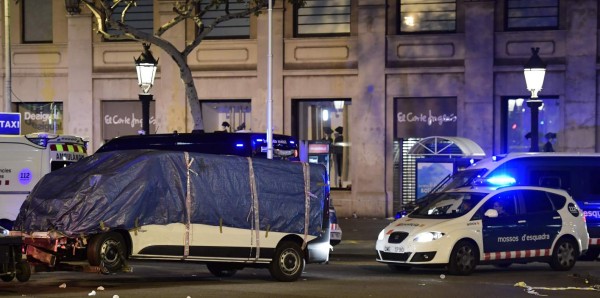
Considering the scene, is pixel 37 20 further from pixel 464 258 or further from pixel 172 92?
pixel 464 258

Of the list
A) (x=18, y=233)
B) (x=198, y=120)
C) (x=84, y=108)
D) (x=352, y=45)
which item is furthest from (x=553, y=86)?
(x=18, y=233)

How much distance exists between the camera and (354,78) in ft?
104

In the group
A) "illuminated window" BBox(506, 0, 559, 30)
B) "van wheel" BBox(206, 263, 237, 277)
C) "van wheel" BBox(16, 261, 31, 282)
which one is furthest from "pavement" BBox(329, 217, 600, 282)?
"van wheel" BBox(16, 261, 31, 282)

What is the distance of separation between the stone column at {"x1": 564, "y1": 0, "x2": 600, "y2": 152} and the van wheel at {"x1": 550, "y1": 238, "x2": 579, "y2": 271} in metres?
10.9

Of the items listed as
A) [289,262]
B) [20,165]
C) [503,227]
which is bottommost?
[289,262]

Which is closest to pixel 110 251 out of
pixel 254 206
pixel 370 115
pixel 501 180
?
pixel 254 206

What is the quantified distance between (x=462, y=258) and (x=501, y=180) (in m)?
3.90

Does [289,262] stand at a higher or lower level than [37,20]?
lower

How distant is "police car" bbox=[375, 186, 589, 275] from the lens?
18031 mm

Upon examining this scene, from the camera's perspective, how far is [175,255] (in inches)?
611

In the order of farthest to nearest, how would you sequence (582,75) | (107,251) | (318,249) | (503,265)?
(582,75) → (503,265) → (318,249) → (107,251)

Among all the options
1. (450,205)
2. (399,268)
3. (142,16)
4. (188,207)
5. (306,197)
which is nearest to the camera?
(188,207)

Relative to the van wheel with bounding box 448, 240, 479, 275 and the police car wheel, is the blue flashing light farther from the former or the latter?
the van wheel with bounding box 448, 240, 479, 275

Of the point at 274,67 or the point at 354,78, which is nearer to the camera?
the point at 354,78
